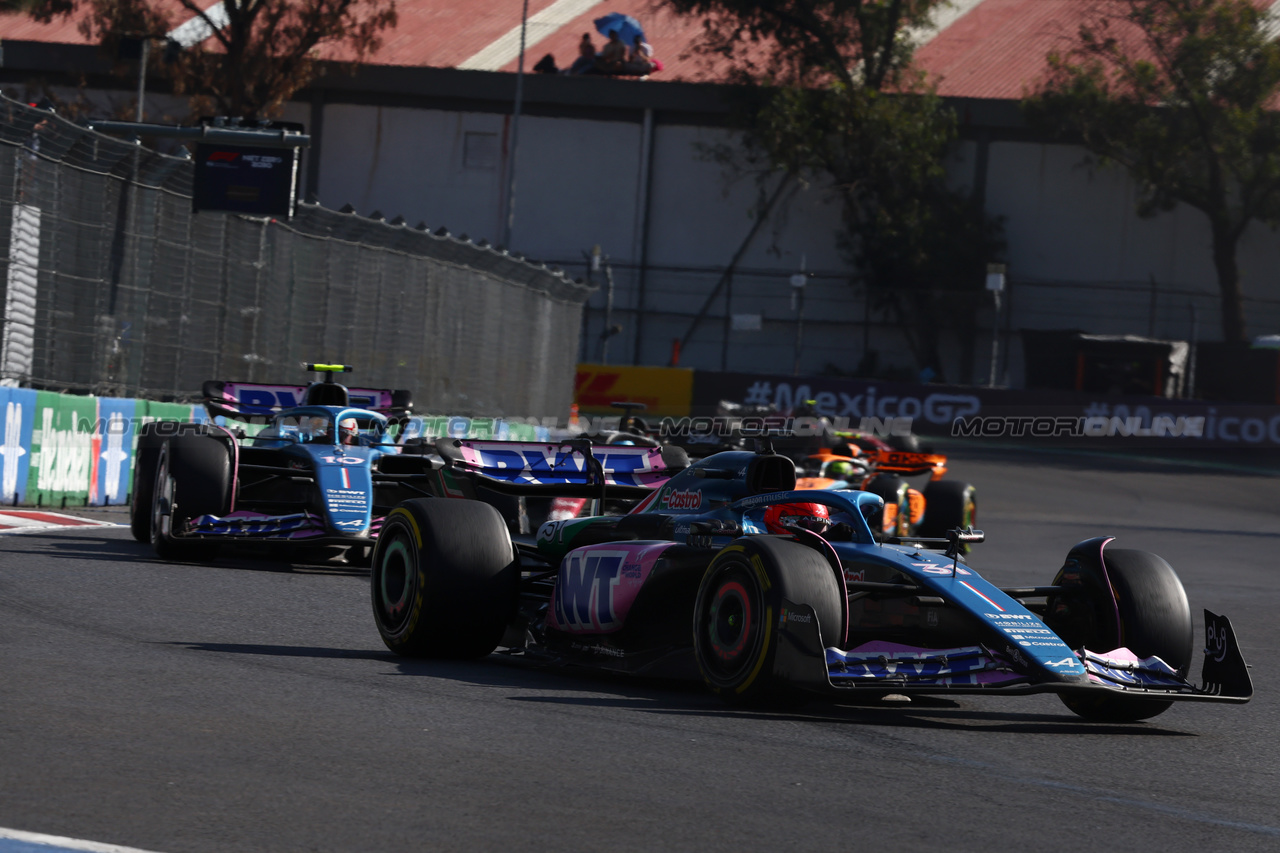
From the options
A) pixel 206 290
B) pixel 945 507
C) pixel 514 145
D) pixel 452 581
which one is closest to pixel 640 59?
pixel 514 145

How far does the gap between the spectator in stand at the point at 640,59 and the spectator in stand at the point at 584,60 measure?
0.96 m

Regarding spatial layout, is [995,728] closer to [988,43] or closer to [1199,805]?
[1199,805]

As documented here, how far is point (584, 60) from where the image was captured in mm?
44562

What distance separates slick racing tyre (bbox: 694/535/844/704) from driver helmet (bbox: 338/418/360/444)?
6.70 metres

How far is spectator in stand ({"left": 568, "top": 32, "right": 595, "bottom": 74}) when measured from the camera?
44.5m

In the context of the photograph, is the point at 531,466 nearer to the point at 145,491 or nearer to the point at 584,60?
the point at 145,491

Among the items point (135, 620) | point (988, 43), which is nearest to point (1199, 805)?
point (135, 620)

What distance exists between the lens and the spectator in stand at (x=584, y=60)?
44.5 meters

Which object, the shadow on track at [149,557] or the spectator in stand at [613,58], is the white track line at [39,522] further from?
the spectator in stand at [613,58]

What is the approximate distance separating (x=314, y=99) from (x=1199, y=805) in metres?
41.3

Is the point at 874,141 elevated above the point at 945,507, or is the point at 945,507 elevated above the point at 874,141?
the point at 874,141

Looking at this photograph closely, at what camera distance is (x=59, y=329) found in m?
14.9

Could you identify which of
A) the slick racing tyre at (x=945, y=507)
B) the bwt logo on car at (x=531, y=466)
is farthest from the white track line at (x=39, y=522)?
the slick racing tyre at (x=945, y=507)

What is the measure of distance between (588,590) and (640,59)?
128 feet
